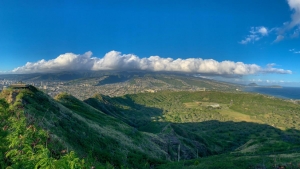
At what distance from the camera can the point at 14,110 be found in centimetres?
4169

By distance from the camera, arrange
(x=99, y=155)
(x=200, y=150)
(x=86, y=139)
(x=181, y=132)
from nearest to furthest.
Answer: (x=99, y=155)
(x=86, y=139)
(x=200, y=150)
(x=181, y=132)

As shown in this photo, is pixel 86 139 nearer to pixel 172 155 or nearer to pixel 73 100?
pixel 172 155

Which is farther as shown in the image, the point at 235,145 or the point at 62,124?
the point at 235,145

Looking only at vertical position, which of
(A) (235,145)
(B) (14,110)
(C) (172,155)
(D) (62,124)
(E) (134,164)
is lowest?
(A) (235,145)

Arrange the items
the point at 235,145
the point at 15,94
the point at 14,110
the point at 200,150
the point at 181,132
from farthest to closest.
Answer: the point at 235,145 → the point at 181,132 → the point at 200,150 → the point at 15,94 → the point at 14,110

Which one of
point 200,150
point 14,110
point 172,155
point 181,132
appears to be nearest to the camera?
point 14,110

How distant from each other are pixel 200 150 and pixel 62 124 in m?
88.4

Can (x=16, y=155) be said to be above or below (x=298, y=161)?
above

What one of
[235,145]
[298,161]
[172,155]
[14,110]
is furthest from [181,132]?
[14,110]

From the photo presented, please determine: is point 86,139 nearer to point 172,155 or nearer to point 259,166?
point 259,166

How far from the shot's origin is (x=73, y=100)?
120 meters

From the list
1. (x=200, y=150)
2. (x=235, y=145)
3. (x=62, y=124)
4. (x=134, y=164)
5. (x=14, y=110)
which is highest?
(x=14, y=110)

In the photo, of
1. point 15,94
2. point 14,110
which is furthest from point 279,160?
point 15,94

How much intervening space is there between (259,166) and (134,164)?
2986 centimetres
